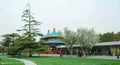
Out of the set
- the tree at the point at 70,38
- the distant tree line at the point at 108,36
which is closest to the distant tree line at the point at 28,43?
the tree at the point at 70,38

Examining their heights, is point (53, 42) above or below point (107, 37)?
below

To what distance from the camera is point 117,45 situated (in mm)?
46188

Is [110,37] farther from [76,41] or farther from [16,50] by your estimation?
[16,50]

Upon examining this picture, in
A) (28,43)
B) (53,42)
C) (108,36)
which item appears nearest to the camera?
(28,43)

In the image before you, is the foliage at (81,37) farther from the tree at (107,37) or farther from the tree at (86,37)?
the tree at (107,37)

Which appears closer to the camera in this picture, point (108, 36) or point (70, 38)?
point (70, 38)

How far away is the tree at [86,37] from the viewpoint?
51250 mm

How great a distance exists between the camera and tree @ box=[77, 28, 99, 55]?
168 ft

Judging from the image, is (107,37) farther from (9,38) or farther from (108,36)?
(9,38)

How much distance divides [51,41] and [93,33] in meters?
28.5

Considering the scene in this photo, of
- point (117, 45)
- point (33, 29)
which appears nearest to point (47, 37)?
point (33, 29)

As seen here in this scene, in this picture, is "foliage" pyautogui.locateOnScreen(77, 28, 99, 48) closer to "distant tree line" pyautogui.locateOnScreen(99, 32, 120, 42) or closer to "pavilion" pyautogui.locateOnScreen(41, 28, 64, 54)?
"pavilion" pyautogui.locateOnScreen(41, 28, 64, 54)

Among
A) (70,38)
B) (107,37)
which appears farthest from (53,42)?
(70,38)

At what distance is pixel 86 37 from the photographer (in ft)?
170
